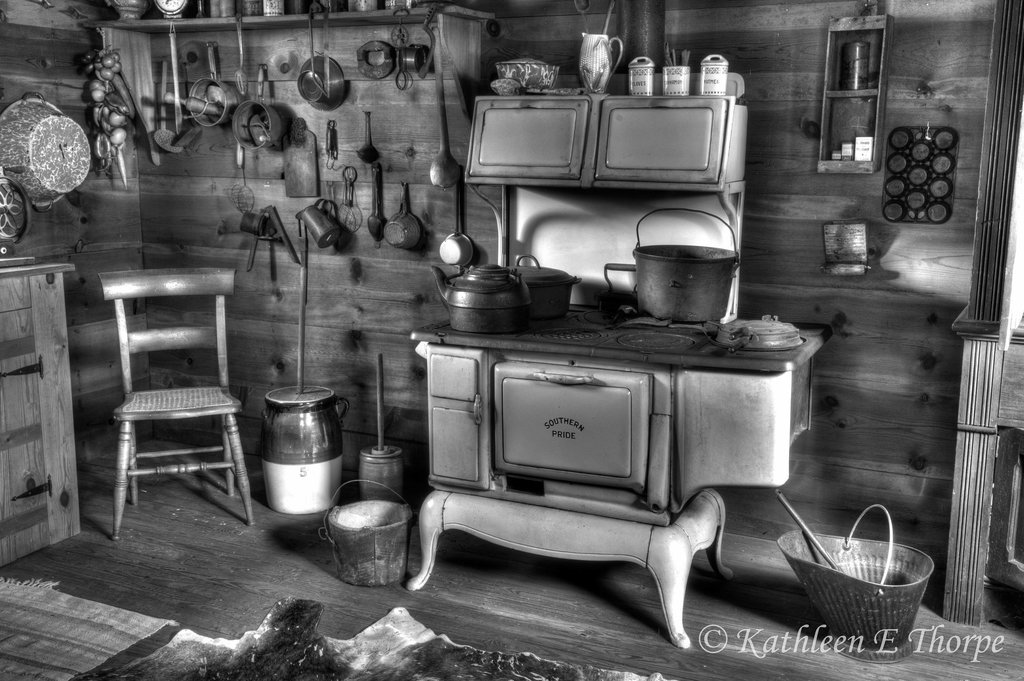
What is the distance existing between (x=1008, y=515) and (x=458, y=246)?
67.2 inches

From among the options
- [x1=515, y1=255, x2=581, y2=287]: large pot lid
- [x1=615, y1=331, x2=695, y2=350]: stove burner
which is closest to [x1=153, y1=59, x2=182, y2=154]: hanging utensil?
[x1=515, y1=255, x2=581, y2=287]: large pot lid

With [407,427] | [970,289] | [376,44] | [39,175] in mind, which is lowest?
[407,427]

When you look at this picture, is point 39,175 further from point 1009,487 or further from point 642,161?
point 1009,487

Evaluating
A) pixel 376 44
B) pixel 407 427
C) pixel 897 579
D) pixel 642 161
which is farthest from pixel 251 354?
pixel 897 579

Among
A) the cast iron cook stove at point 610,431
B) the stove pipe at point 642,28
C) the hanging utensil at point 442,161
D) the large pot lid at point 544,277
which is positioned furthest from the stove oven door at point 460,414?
the stove pipe at point 642,28

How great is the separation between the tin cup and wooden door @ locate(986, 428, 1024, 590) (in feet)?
3.80

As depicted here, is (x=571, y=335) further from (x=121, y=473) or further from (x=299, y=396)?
(x=121, y=473)

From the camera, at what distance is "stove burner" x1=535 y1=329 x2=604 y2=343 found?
2453 mm

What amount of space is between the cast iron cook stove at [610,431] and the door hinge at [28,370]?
1.14 meters

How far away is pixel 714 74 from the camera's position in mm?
2555

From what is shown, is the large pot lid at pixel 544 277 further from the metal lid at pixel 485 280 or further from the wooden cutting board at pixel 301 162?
the wooden cutting board at pixel 301 162

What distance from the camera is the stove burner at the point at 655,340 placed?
2369 mm

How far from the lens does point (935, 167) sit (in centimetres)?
256

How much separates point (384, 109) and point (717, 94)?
1.17m
